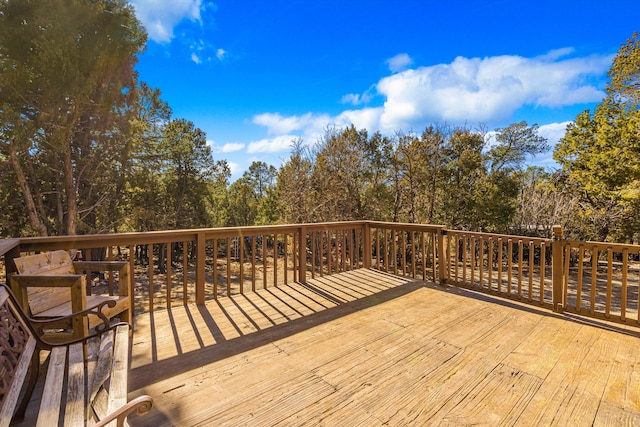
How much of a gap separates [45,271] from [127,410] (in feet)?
6.34

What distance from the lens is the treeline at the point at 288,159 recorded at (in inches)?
324

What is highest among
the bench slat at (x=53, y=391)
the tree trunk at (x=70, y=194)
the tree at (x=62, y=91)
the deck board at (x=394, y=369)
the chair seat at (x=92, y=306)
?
the tree at (x=62, y=91)

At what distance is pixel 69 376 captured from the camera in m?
1.38

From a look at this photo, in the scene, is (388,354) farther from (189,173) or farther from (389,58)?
(189,173)

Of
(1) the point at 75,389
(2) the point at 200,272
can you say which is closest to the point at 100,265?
(2) the point at 200,272

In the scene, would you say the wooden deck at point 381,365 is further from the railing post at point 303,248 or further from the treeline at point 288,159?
the treeline at point 288,159

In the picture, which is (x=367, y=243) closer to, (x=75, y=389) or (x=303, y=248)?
(x=303, y=248)

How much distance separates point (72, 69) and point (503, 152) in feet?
51.8

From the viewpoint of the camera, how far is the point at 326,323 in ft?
9.41

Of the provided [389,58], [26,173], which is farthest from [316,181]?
[26,173]

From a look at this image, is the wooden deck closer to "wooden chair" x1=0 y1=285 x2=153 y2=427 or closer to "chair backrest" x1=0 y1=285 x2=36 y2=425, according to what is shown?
"wooden chair" x1=0 y1=285 x2=153 y2=427

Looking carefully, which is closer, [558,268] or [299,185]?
[558,268]

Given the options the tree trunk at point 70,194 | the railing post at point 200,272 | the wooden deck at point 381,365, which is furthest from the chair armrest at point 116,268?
the tree trunk at point 70,194

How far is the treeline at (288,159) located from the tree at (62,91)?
4 centimetres
